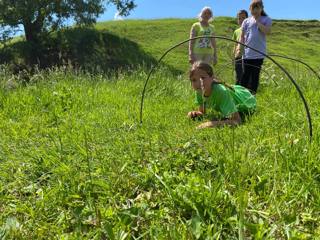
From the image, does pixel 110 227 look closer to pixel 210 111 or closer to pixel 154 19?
pixel 210 111

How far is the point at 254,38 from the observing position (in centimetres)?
691

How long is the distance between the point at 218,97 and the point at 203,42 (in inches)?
119

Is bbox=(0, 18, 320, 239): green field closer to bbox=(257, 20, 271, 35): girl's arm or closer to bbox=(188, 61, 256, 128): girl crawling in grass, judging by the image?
bbox=(188, 61, 256, 128): girl crawling in grass

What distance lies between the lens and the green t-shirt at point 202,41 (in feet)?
24.9

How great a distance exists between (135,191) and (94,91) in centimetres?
426

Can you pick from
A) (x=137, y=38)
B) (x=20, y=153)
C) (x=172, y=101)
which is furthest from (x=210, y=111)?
(x=137, y=38)

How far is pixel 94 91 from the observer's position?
7031 mm

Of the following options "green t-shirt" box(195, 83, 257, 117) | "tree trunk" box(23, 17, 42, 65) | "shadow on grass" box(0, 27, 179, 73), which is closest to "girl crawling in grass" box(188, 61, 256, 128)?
"green t-shirt" box(195, 83, 257, 117)

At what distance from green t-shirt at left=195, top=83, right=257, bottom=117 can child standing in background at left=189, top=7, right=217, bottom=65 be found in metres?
2.37

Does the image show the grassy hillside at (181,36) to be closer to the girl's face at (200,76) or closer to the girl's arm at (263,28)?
the girl's arm at (263,28)

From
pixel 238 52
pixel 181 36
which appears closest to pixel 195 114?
pixel 238 52

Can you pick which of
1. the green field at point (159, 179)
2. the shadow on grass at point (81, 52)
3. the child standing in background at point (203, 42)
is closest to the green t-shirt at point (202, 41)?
the child standing in background at point (203, 42)

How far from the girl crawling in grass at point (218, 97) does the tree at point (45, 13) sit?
1625cm

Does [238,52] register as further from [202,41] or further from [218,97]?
[218,97]
